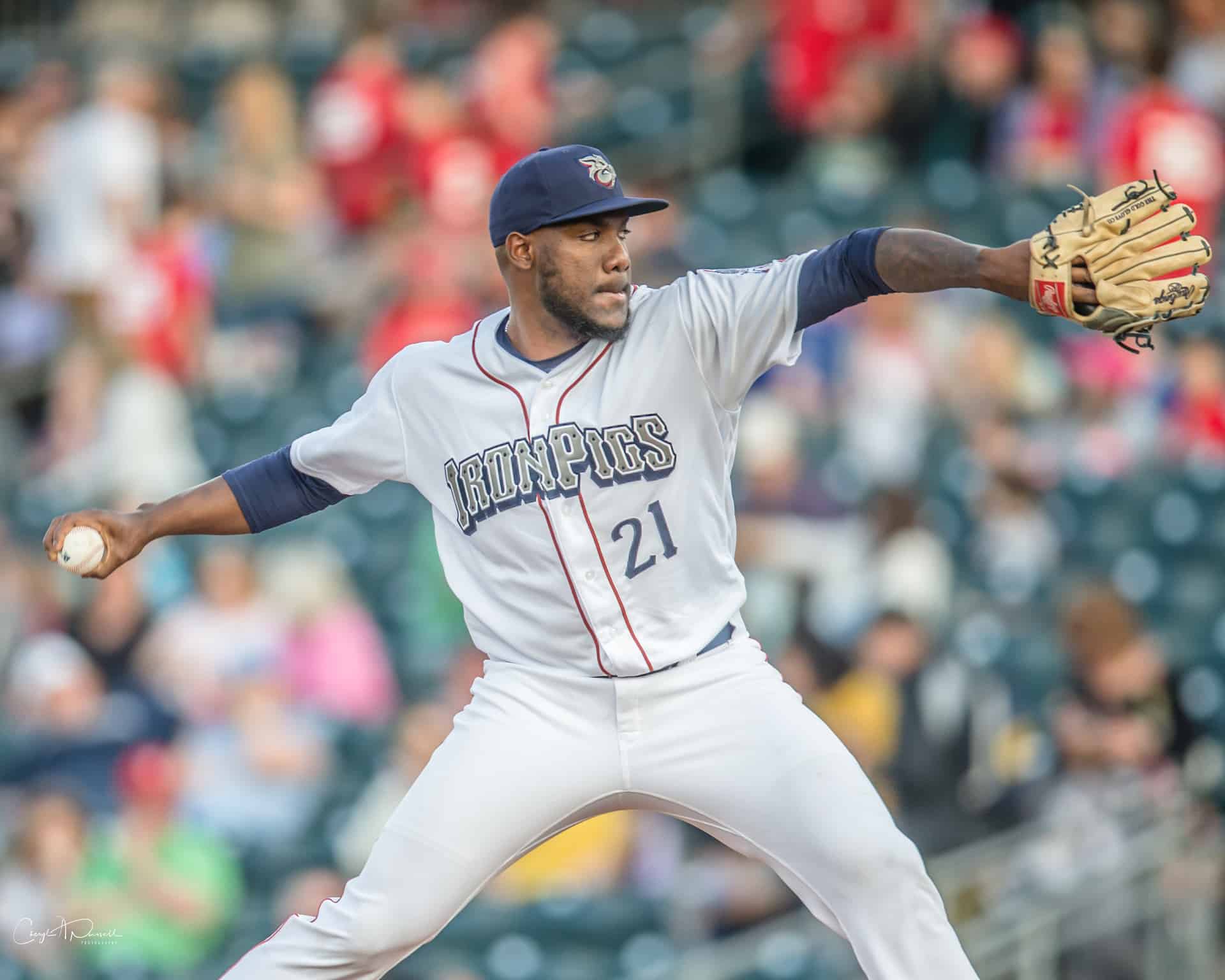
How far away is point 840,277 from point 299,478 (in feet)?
4.24

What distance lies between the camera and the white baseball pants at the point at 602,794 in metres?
3.54

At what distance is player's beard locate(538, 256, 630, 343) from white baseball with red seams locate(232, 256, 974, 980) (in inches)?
1.2

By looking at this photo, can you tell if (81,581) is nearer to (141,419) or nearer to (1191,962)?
(141,419)

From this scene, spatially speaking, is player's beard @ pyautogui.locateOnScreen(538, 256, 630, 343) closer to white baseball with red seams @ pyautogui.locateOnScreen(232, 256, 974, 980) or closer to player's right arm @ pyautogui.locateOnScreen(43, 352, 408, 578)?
white baseball with red seams @ pyautogui.locateOnScreen(232, 256, 974, 980)

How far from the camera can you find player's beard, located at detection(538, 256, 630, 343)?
381cm

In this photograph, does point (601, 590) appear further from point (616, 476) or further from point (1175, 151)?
point (1175, 151)

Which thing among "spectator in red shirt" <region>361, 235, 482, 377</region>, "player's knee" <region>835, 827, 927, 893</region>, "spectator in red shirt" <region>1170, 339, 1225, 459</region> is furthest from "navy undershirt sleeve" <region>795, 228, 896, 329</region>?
"spectator in red shirt" <region>361, 235, 482, 377</region>

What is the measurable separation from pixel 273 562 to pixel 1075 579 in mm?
3260

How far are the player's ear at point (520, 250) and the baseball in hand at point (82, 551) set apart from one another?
3.35 ft

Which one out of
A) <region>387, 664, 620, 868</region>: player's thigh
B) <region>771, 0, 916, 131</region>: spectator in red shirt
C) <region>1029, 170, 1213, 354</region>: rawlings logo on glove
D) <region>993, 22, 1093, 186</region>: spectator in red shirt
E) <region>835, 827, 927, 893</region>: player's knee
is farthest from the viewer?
<region>771, 0, 916, 131</region>: spectator in red shirt

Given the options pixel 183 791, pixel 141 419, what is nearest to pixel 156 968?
pixel 183 791

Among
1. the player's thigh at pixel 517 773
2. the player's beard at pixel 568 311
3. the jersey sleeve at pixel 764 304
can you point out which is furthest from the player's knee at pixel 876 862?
the player's beard at pixel 568 311

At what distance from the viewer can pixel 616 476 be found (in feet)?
12.3

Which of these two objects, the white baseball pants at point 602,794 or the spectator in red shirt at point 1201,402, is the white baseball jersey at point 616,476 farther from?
the spectator in red shirt at point 1201,402
